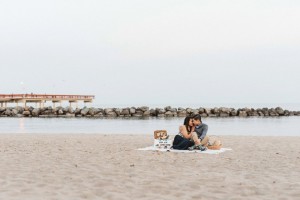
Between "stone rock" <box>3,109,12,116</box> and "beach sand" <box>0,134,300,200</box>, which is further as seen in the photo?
"stone rock" <box>3,109,12,116</box>

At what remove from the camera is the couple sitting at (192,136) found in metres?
14.1

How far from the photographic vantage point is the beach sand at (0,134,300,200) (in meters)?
7.91

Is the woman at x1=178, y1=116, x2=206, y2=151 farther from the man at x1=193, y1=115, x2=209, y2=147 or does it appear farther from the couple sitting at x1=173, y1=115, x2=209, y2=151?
the man at x1=193, y1=115, x2=209, y2=147

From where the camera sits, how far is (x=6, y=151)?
1489cm

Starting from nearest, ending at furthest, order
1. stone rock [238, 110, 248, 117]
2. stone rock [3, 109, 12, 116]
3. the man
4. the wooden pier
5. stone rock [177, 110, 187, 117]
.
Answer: the man → stone rock [177, 110, 187, 117] → stone rock [238, 110, 248, 117] → stone rock [3, 109, 12, 116] → the wooden pier

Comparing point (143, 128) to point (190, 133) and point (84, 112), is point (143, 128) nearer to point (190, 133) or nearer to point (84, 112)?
point (190, 133)

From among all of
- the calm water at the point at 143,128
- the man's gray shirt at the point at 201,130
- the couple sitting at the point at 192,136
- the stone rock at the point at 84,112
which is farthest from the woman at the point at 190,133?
the stone rock at the point at 84,112

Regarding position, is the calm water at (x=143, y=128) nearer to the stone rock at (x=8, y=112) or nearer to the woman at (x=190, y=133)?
the woman at (x=190, y=133)

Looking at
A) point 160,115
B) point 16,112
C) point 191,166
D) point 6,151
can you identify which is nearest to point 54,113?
point 16,112

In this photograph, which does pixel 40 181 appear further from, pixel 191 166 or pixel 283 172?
pixel 283 172

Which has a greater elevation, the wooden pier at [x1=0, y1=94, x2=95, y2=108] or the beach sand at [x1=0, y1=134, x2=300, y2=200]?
the wooden pier at [x1=0, y1=94, x2=95, y2=108]

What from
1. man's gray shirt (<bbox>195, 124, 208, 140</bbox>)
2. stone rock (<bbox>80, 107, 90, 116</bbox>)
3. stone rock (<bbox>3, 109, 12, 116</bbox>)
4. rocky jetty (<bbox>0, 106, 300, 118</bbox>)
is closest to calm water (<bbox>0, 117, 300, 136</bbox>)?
rocky jetty (<bbox>0, 106, 300, 118</bbox>)

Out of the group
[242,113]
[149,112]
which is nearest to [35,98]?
[149,112]

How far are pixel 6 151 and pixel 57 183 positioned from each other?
676 centimetres
